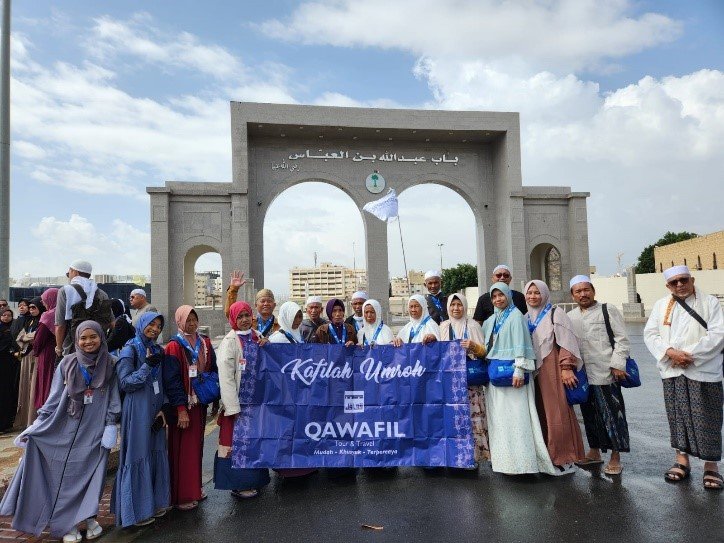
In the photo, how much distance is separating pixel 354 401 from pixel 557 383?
5.74ft

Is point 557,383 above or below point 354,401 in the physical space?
above

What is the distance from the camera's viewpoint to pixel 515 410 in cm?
425

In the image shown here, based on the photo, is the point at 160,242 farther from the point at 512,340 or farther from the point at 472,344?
the point at 512,340

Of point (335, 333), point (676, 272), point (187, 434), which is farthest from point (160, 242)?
point (676, 272)

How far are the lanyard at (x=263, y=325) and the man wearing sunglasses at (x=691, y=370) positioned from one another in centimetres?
338

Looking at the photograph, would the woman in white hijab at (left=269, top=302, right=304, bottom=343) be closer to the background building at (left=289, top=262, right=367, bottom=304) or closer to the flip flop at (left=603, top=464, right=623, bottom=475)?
the flip flop at (left=603, top=464, right=623, bottom=475)

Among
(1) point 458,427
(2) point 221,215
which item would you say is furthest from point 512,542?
(2) point 221,215

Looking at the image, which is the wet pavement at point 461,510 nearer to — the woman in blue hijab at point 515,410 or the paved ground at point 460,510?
the paved ground at point 460,510

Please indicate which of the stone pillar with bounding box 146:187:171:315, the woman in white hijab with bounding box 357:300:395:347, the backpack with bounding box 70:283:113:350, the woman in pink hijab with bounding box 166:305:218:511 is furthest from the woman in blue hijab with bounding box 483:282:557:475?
the stone pillar with bounding box 146:187:171:315

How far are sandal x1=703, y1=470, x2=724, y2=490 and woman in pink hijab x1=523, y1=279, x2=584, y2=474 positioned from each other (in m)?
0.90

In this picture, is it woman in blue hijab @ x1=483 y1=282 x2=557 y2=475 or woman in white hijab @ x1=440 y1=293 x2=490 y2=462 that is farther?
woman in white hijab @ x1=440 y1=293 x2=490 y2=462

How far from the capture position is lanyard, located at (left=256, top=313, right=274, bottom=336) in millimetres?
4758

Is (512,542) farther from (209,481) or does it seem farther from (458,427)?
(209,481)

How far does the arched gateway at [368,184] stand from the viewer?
19.5 metres
